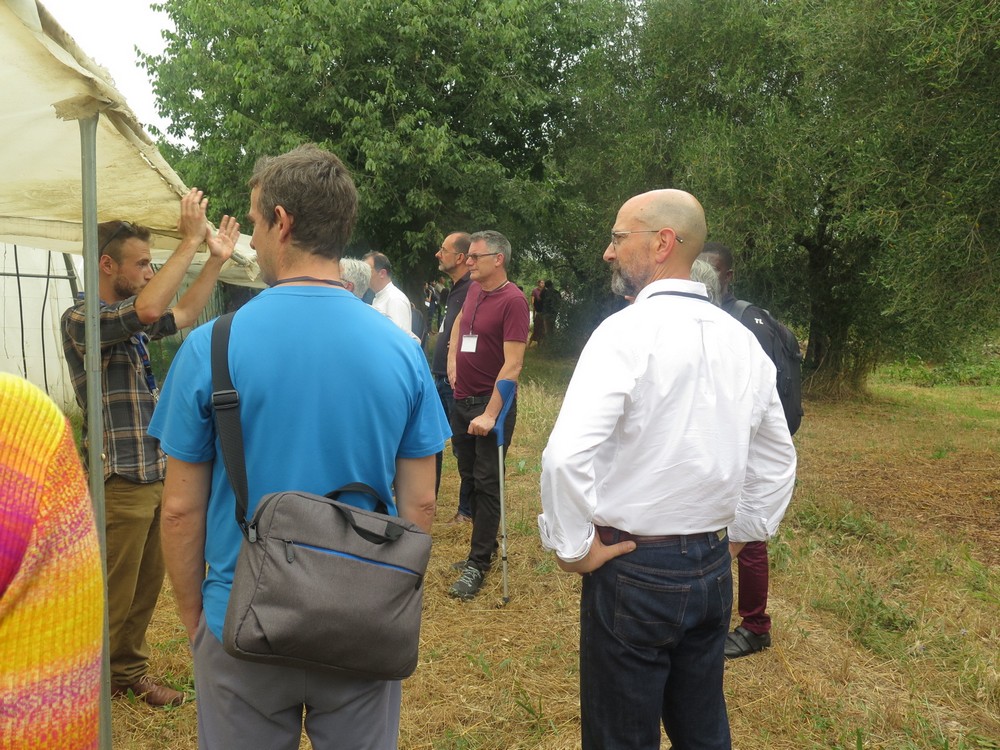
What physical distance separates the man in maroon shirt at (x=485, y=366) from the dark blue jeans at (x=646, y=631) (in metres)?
2.68

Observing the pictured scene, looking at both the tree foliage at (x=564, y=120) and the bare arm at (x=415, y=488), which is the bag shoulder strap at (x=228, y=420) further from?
the tree foliage at (x=564, y=120)

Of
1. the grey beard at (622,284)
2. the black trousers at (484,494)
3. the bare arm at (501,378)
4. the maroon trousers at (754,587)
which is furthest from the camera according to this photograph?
the black trousers at (484,494)

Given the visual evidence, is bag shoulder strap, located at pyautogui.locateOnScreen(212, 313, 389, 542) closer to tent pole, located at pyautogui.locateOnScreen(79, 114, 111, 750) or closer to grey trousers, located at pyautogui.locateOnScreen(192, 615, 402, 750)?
grey trousers, located at pyautogui.locateOnScreen(192, 615, 402, 750)

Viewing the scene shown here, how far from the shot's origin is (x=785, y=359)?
169 inches

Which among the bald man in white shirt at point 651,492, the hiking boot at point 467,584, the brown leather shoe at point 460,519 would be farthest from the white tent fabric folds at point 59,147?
the brown leather shoe at point 460,519

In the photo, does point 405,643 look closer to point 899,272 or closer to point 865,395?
point 899,272

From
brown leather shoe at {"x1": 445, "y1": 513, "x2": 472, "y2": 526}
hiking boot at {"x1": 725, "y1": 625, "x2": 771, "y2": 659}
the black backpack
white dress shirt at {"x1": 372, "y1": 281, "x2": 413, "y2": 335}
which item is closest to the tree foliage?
the black backpack

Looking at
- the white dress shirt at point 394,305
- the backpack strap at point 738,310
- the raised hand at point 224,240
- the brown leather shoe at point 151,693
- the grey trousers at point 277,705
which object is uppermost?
the raised hand at point 224,240

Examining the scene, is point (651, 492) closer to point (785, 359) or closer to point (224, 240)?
point (224, 240)

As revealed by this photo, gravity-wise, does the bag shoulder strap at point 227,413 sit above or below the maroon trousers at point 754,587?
above

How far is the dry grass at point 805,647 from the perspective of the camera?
353 cm

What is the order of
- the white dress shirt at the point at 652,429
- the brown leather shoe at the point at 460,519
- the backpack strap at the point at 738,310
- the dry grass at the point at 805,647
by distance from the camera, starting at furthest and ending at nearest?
the brown leather shoe at the point at 460,519
the backpack strap at the point at 738,310
the dry grass at the point at 805,647
the white dress shirt at the point at 652,429

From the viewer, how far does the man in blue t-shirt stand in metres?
1.79

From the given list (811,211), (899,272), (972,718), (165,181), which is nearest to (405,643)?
(165,181)
